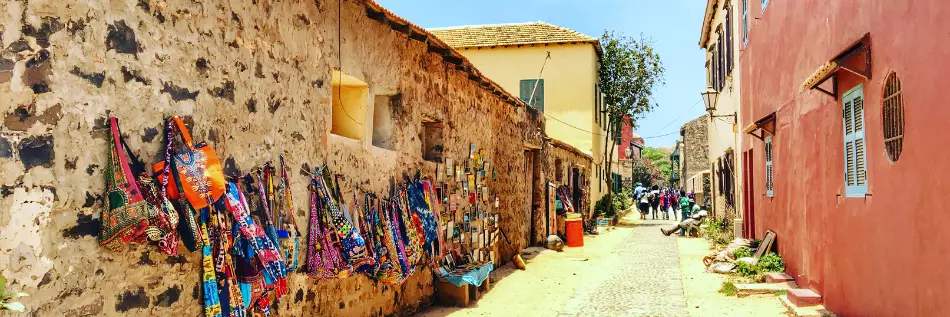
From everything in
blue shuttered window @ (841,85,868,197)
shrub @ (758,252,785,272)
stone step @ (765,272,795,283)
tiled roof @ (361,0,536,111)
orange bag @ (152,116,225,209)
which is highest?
tiled roof @ (361,0,536,111)

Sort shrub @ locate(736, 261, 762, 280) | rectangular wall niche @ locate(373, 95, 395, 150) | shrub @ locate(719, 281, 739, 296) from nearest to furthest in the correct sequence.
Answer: rectangular wall niche @ locate(373, 95, 395, 150)
shrub @ locate(719, 281, 739, 296)
shrub @ locate(736, 261, 762, 280)

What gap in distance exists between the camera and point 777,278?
365 inches

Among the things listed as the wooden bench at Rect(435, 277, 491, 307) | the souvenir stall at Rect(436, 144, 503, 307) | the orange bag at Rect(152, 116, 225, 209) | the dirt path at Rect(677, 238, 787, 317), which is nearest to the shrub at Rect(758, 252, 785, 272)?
the dirt path at Rect(677, 238, 787, 317)

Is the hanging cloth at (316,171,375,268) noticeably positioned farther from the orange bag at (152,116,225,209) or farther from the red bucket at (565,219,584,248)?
the red bucket at (565,219,584,248)

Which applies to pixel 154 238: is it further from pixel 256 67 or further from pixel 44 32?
pixel 256 67

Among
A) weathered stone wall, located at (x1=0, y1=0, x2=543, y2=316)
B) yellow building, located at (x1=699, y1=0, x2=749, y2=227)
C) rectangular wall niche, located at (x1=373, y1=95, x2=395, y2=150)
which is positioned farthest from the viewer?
yellow building, located at (x1=699, y1=0, x2=749, y2=227)

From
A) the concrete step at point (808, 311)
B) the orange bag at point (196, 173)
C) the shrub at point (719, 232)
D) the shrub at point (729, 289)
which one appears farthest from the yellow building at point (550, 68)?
the orange bag at point (196, 173)

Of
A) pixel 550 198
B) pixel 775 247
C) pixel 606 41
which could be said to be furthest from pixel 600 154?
pixel 775 247

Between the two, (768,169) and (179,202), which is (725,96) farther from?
(179,202)

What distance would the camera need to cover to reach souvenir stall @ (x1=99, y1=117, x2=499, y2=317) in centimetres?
354

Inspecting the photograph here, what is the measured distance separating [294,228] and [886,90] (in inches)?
187

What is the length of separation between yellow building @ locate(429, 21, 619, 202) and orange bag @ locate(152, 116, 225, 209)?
18.6m

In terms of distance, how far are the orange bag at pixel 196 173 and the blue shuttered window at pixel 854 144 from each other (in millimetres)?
5306

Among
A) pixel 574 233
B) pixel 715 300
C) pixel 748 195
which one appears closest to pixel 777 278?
pixel 715 300
